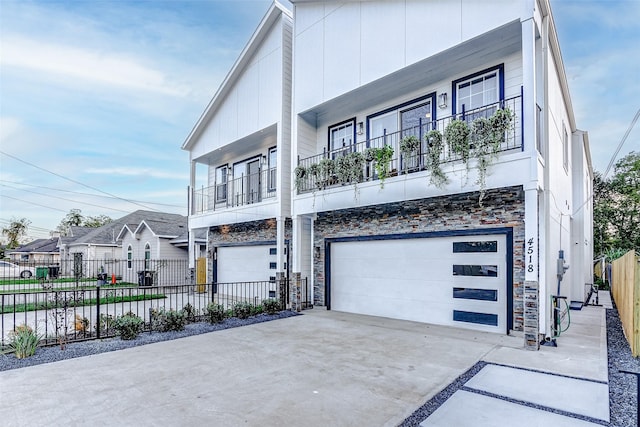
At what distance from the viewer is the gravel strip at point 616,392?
11.9 ft

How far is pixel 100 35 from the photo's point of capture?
12828 mm

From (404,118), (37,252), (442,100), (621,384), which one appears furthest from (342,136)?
(37,252)

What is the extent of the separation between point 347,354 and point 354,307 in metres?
4.20

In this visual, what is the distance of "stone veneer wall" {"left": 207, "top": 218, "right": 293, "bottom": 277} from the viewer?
12773mm

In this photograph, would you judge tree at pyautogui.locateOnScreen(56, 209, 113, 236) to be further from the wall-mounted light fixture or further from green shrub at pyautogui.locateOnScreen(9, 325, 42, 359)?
the wall-mounted light fixture

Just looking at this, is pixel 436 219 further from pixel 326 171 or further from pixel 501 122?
pixel 326 171

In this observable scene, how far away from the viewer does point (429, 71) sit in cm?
850

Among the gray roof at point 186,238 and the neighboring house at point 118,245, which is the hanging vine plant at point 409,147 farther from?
the neighboring house at point 118,245

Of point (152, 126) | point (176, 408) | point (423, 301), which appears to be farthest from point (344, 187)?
point (152, 126)

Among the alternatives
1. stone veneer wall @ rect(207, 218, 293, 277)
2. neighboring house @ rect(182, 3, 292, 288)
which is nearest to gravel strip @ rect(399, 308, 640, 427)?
neighboring house @ rect(182, 3, 292, 288)

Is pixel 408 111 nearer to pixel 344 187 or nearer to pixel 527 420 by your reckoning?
pixel 344 187

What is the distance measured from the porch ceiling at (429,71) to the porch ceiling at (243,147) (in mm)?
1947

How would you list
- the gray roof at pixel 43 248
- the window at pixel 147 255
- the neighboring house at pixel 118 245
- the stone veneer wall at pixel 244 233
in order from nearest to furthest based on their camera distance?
the stone veneer wall at pixel 244 233
the neighboring house at pixel 118 245
the window at pixel 147 255
the gray roof at pixel 43 248

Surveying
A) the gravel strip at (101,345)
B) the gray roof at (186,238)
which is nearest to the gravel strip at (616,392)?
the gravel strip at (101,345)
